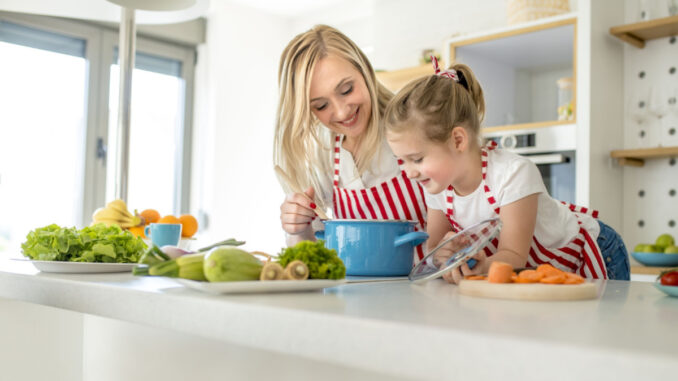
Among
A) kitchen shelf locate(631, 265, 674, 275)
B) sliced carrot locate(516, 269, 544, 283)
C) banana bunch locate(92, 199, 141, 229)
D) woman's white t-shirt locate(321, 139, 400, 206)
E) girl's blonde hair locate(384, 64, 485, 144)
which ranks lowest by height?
kitchen shelf locate(631, 265, 674, 275)

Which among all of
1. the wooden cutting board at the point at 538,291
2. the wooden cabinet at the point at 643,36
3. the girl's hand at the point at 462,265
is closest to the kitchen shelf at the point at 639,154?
the wooden cabinet at the point at 643,36

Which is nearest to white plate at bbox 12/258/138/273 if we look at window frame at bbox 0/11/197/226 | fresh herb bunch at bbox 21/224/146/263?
fresh herb bunch at bbox 21/224/146/263

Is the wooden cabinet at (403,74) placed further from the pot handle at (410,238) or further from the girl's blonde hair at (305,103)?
the pot handle at (410,238)

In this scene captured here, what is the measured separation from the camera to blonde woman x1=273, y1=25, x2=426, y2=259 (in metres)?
1.54

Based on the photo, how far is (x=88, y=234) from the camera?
1.21 meters

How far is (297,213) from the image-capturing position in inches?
58.1

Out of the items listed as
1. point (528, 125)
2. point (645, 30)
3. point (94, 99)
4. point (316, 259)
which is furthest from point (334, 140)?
point (94, 99)

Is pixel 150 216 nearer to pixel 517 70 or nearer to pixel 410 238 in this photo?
pixel 410 238

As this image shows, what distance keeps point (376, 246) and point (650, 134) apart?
8.04 ft

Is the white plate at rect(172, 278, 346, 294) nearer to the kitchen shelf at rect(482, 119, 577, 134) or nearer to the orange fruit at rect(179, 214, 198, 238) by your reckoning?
the orange fruit at rect(179, 214, 198, 238)

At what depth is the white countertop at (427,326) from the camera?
1.52 feet

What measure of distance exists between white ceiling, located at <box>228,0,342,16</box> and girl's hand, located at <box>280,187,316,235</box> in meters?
3.76

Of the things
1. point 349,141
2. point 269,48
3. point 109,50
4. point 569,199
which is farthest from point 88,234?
point 269,48

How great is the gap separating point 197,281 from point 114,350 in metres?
0.59
